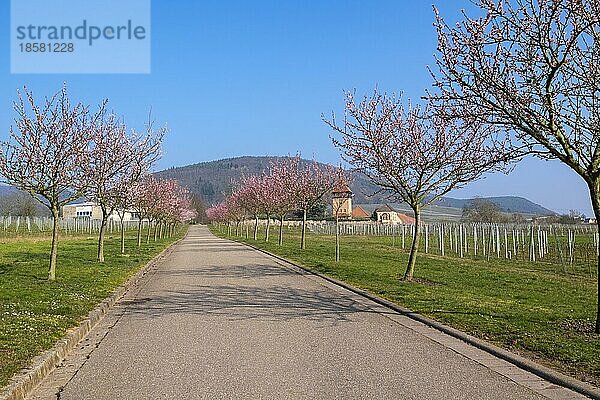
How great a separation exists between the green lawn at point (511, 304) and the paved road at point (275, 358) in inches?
27.6

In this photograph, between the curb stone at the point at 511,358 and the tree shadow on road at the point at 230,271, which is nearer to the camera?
the curb stone at the point at 511,358

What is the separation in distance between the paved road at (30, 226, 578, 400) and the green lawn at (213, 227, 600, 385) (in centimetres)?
70

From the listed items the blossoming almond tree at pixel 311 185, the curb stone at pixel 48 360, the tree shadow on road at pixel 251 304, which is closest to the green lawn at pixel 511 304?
the tree shadow on road at pixel 251 304

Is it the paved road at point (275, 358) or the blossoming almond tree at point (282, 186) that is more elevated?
the blossoming almond tree at point (282, 186)

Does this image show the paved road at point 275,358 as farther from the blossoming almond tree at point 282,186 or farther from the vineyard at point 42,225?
the vineyard at point 42,225

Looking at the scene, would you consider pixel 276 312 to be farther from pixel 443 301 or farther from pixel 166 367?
pixel 166 367

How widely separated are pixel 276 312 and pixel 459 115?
5388 millimetres

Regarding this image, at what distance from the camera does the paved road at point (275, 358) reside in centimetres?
669

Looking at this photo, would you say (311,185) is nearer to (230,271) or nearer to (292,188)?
(292,188)

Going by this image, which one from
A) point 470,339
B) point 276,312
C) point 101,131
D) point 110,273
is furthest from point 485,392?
point 101,131

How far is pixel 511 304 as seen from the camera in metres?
13.6

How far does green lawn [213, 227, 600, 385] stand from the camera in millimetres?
8516

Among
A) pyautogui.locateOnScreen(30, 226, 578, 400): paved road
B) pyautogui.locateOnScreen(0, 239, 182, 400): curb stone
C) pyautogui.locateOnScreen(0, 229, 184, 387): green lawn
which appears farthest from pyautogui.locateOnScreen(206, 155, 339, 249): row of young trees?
pyautogui.locateOnScreen(0, 239, 182, 400): curb stone

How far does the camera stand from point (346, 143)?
19891mm
